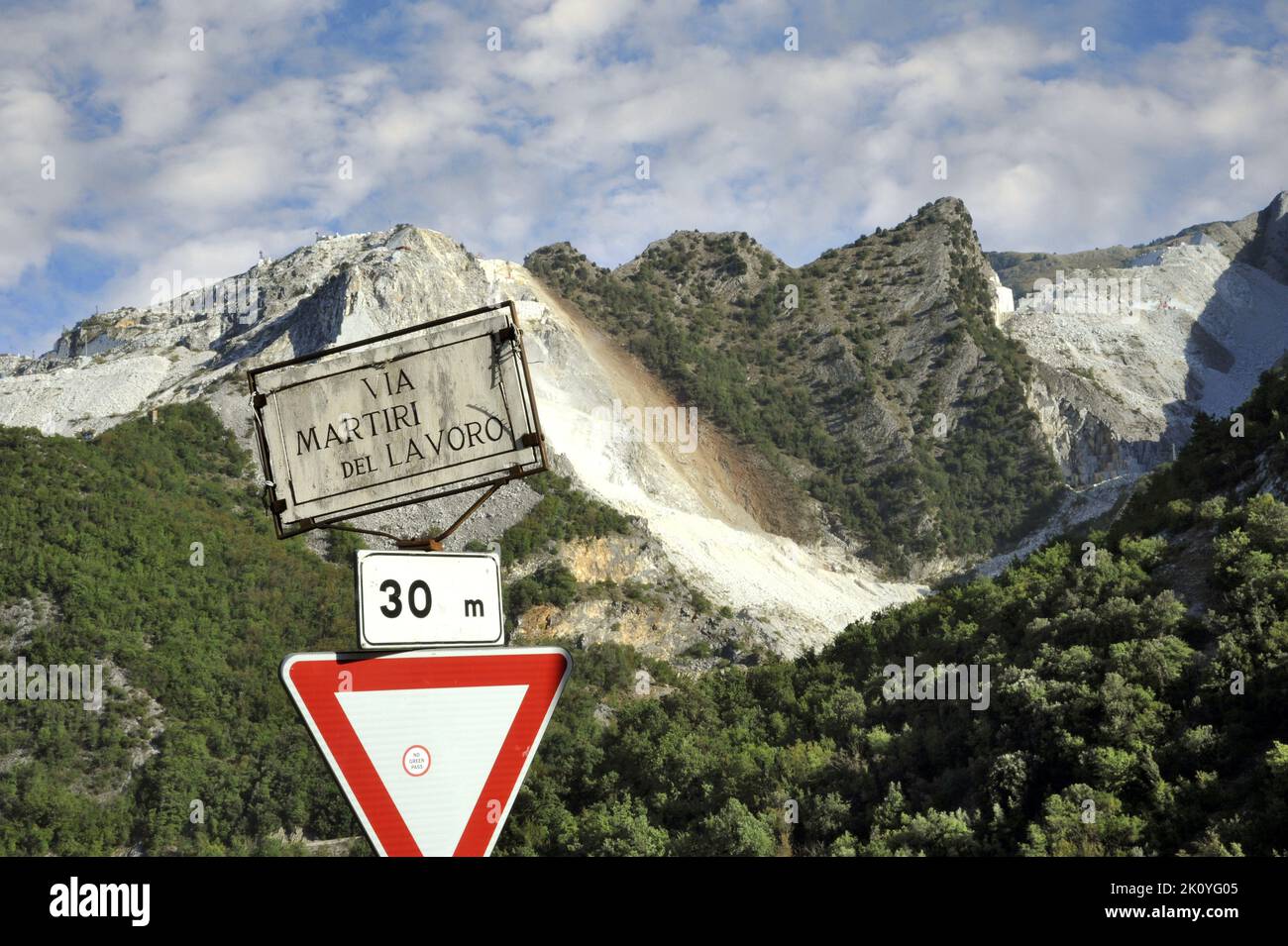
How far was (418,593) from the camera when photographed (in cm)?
407

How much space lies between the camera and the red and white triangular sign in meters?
3.83

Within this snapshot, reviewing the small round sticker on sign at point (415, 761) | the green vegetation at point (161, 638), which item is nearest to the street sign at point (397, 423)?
the small round sticker on sign at point (415, 761)

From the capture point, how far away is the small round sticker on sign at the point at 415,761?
3.89m

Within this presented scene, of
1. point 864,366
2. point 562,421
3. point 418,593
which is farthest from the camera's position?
point 864,366

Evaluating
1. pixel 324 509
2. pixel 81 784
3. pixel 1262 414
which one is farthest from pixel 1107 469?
pixel 324 509

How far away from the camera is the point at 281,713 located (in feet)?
169

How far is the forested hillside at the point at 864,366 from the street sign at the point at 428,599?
89.2 metres

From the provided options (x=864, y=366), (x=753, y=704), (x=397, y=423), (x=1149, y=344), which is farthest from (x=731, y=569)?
(x=1149, y=344)

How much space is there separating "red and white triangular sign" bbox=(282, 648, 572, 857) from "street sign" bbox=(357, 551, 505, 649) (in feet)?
0.31

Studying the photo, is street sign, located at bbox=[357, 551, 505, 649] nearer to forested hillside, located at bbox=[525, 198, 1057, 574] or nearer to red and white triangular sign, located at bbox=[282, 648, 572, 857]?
red and white triangular sign, located at bbox=[282, 648, 572, 857]

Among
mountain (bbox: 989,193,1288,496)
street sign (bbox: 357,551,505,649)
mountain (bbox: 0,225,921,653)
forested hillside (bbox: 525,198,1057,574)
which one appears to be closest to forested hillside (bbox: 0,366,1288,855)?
mountain (bbox: 0,225,921,653)

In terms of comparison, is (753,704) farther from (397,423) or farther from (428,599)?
(428,599)

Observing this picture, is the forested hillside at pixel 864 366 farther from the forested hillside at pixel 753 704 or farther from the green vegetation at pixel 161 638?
the green vegetation at pixel 161 638

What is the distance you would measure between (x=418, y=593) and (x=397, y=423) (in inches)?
37.8
